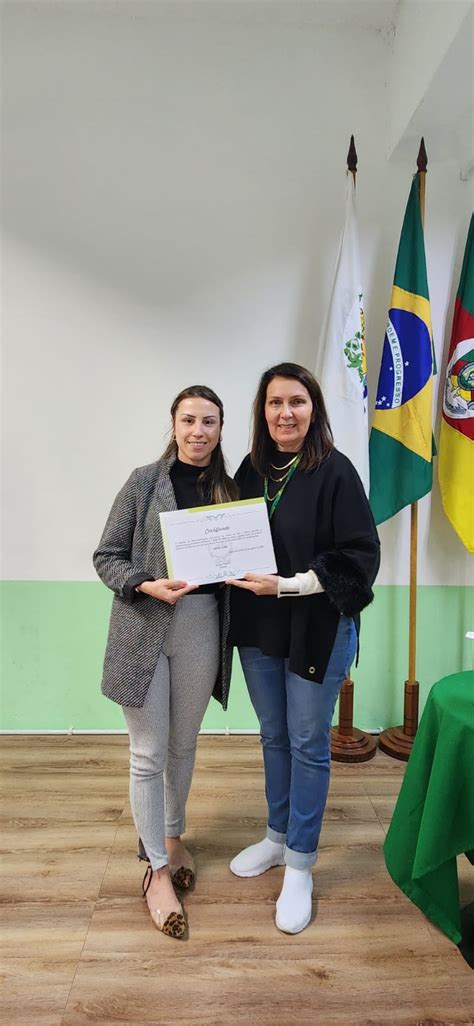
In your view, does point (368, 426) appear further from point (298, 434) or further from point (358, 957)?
point (358, 957)

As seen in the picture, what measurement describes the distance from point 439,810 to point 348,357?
1654mm

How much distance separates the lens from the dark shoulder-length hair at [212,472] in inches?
60.2

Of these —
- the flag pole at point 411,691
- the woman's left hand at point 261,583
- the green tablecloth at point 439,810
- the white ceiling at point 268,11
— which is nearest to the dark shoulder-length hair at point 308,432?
the woman's left hand at point 261,583

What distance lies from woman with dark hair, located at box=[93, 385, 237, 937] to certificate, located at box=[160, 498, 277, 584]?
52 mm

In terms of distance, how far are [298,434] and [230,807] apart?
1399 millimetres

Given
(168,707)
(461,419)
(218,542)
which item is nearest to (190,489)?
(218,542)

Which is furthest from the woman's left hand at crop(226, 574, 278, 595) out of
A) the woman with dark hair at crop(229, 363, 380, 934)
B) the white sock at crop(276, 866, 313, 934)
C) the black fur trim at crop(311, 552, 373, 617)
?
the white sock at crop(276, 866, 313, 934)

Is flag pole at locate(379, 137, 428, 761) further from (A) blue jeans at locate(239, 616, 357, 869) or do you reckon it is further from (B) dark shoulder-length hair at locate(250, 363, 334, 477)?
(B) dark shoulder-length hair at locate(250, 363, 334, 477)

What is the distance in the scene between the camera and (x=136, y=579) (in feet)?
4.84

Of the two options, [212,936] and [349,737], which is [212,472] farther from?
[349,737]

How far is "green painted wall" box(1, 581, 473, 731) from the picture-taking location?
2664 mm

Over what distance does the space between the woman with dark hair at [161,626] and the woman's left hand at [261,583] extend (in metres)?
0.13

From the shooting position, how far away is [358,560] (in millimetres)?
1433

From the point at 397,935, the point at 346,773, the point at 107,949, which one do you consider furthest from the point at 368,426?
the point at 107,949
